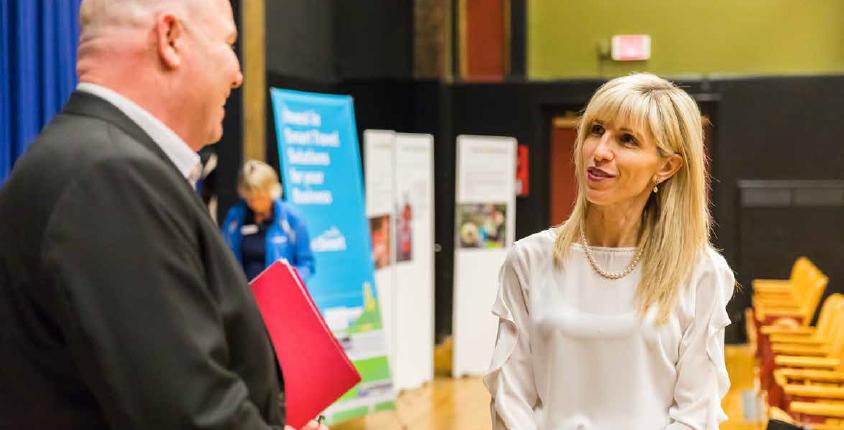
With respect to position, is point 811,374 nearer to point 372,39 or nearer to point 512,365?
point 512,365

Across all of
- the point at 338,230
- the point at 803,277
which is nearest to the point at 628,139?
the point at 338,230

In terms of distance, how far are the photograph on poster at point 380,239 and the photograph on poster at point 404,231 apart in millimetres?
234

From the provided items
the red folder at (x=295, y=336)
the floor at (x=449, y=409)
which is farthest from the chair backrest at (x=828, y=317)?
the red folder at (x=295, y=336)

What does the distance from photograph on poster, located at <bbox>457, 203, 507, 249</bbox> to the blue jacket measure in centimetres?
284

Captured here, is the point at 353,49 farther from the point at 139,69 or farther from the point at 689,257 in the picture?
the point at 139,69

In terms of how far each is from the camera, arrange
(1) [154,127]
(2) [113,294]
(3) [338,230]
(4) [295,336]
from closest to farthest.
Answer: (2) [113,294]
(1) [154,127]
(4) [295,336]
(3) [338,230]

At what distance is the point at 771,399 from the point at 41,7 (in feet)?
13.6

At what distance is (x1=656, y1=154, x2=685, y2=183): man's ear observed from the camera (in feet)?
6.91

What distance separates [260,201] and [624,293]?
413cm

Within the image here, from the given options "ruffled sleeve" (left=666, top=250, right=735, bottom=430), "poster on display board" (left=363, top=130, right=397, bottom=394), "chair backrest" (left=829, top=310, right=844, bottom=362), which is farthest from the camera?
"poster on display board" (left=363, top=130, right=397, bottom=394)

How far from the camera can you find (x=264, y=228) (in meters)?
6.02

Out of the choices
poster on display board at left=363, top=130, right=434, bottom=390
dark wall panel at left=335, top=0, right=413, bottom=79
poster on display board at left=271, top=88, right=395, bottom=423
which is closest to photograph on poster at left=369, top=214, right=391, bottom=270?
poster on display board at left=363, top=130, right=434, bottom=390

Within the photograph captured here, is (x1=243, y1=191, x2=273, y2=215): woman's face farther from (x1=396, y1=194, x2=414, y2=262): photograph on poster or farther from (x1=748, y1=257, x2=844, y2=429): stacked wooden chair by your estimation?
(x1=748, y1=257, x2=844, y2=429): stacked wooden chair

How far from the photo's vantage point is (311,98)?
630 centimetres
